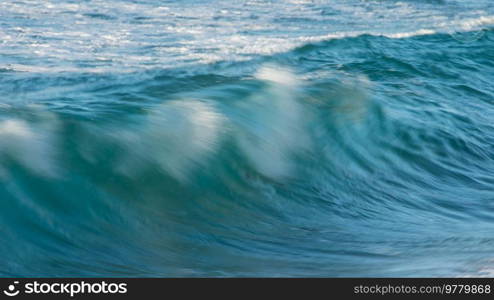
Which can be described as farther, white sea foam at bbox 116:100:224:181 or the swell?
white sea foam at bbox 116:100:224:181

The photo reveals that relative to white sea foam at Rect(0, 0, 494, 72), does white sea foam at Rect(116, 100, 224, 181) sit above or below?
below

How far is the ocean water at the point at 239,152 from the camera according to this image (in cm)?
417

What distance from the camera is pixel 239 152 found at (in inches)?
227

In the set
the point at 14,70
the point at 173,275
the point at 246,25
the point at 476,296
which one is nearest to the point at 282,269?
the point at 173,275

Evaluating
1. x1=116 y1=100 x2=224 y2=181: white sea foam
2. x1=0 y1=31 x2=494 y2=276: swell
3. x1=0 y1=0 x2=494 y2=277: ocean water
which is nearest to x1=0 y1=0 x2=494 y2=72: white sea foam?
x1=0 y1=0 x2=494 y2=277: ocean water

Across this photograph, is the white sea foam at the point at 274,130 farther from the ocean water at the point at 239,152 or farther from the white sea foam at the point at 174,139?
the white sea foam at the point at 174,139

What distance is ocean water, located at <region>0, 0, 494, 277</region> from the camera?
13.7 feet

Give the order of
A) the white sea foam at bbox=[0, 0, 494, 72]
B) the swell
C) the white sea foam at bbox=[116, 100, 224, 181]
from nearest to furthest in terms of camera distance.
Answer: the swell, the white sea foam at bbox=[116, 100, 224, 181], the white sea foam at bbox=[0, 0, 494, 72]

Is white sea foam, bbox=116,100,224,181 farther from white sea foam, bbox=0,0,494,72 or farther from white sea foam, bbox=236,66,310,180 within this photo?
white sea foam, bbox=0,0,494,72

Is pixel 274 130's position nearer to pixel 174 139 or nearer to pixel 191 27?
pixel 174 139

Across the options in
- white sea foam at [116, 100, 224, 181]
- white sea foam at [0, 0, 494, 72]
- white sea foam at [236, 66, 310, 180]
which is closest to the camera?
white sea foam at [116, 100, 224, 181]

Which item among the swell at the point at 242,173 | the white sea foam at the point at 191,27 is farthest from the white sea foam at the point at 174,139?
the white sea foam at the point at 191,27

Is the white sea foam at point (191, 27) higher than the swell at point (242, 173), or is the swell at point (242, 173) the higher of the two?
the white sea foam at point (191, 27)

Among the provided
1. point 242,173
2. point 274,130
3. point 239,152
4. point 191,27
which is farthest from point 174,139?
point 191,27
